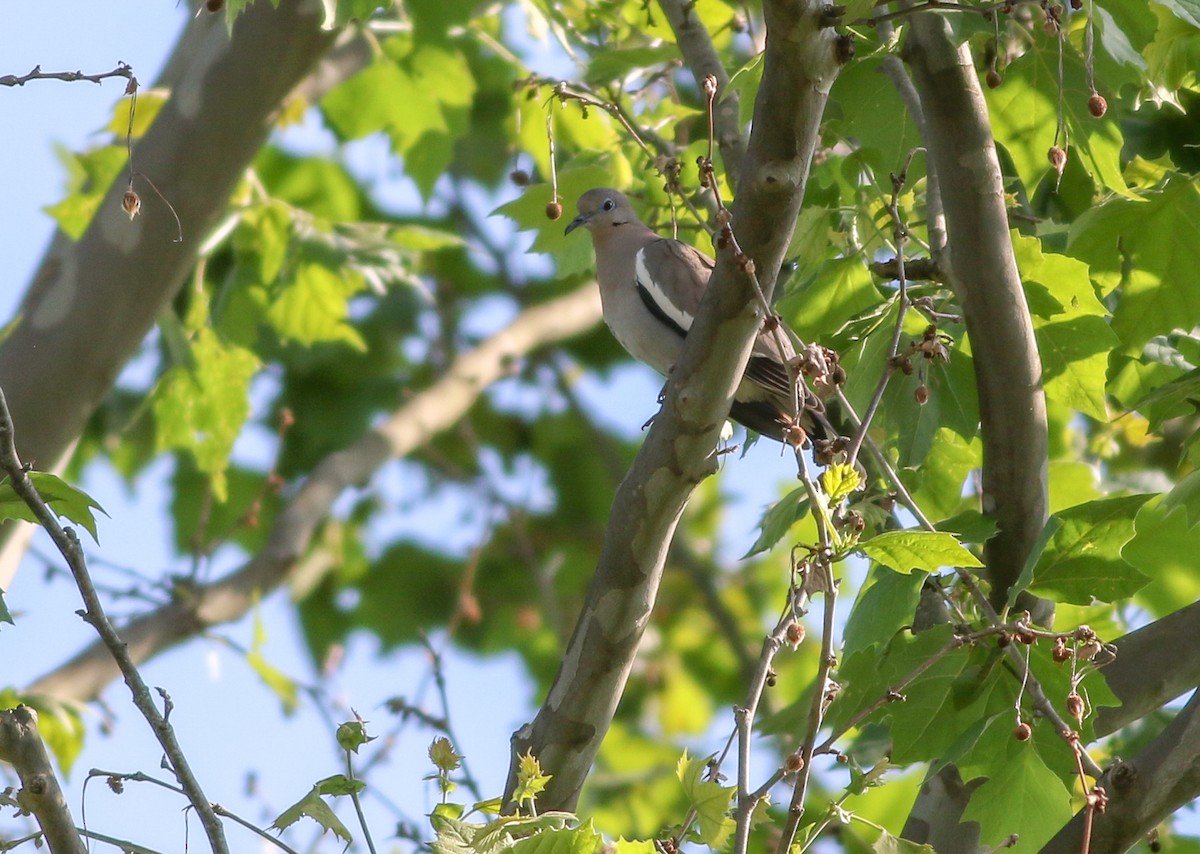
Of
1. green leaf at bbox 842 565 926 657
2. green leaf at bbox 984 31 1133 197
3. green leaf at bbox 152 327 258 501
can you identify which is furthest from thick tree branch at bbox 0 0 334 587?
green leaf at bbox 842 565 926 657

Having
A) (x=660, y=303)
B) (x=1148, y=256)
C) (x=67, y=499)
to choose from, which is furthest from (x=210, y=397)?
(x=1148, y=256)

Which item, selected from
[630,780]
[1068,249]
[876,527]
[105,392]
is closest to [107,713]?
[105,392]

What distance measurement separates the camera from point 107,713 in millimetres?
6070

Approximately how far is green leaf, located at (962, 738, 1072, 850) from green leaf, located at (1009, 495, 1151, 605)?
37cm

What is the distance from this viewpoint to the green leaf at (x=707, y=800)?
8.41 ft

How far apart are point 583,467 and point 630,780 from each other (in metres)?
2.35

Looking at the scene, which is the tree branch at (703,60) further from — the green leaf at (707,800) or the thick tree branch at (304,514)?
the thick tree branch at (304,514)

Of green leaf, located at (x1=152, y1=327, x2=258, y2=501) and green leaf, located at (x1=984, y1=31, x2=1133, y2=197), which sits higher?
green leaf, located at (x1=152, y1=327, x2=258, y2=501)

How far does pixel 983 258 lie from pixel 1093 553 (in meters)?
0.74

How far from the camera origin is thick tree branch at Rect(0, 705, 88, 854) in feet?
8.10

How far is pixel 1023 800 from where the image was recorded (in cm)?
317

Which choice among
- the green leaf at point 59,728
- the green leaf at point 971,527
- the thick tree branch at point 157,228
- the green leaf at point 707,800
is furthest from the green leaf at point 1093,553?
the green leaf at point 59,728

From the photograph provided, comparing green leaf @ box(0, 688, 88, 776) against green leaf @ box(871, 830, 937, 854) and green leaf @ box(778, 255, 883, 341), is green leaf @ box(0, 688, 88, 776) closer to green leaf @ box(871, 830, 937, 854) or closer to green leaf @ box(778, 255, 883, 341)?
green leaf @ box(778, 255, 883, 341)

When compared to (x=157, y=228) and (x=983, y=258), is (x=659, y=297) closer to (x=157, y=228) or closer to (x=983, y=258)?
(x=983, y=258)
